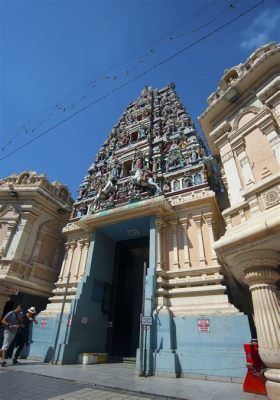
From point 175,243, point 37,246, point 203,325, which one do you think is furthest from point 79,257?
point 203,325

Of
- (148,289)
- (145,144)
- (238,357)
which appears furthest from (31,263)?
(238,357)

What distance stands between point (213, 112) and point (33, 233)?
42.0ft

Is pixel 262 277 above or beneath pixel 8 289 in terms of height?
beneath

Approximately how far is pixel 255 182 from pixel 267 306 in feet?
10.8

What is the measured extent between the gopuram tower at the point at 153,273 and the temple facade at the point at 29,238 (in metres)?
1.93

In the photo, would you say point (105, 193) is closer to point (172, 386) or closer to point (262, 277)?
point (172, 386)

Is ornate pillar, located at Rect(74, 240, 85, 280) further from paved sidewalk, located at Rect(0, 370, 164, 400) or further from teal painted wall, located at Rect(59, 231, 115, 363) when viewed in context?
paved sidewalk, located at Rect(0, 370, 164, 400)

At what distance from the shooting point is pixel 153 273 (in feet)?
33.9

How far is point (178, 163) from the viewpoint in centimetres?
1459

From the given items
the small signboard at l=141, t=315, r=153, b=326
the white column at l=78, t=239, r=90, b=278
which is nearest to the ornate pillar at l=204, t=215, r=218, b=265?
the small signboard at l=141, t=315, r=153, b=326

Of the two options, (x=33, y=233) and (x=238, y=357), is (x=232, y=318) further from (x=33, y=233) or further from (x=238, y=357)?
(x=33, y=233)

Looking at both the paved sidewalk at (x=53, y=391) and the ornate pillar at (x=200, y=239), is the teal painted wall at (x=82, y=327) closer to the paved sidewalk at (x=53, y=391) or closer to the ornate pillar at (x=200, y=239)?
→ the paved sidewalk at (x=53, y=391)

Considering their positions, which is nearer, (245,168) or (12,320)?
(245,168)

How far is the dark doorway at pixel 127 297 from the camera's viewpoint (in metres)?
12.8
